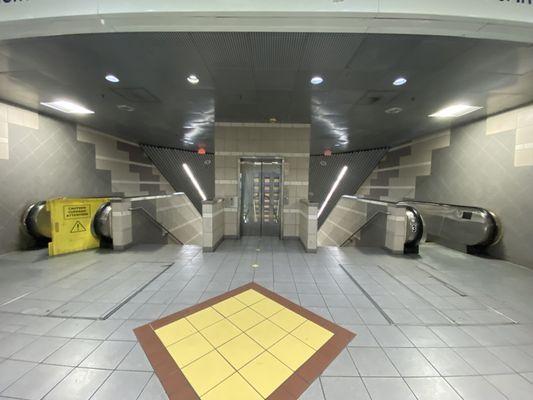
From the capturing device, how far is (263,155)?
19.9 ft

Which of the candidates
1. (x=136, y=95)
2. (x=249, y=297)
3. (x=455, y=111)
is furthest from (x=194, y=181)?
(x=455, y=111)

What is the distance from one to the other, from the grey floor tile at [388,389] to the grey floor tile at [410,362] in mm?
129

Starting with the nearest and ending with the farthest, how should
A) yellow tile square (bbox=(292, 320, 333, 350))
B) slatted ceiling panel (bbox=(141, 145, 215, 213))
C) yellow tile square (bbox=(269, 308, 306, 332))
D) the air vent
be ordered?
yellow tile square (bbox=(292, 320, 333, 350))
yellow tile square (bbox=(269, 308, 306, 332))
the air vent
slatted ceiling panel (bbox=(141, 145, 215, 213))

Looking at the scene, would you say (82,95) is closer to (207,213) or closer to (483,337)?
(207,213)

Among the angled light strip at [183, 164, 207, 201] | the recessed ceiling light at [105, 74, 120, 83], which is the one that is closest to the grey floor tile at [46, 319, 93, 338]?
the recessed ceiling light at [105, 74, 120, 83]

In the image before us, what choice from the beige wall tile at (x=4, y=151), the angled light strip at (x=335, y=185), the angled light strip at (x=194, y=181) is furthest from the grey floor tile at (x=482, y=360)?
the angled light strip at (x=194, y=181)

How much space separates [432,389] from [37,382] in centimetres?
306

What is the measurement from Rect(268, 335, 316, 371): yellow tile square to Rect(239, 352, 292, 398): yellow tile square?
5cm

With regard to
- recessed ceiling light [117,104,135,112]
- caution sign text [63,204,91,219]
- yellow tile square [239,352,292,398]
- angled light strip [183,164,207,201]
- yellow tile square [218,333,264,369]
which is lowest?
yellow tile square [218,333,264,369]

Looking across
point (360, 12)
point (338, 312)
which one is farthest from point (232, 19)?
point (338, 312)

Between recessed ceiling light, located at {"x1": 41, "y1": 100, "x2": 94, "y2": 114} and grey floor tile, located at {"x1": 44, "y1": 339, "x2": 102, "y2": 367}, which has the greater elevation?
recessed ceiling light, located at {"x1": 41, "y1": 100, "x2": 94, "y2": 114}

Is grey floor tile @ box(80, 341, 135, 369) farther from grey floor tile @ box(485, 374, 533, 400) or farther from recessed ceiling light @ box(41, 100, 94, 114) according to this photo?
recessed ceiling light @ box(41, 100, 94, 114)

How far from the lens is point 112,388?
5.06 feet

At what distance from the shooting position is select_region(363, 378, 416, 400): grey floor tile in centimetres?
151
